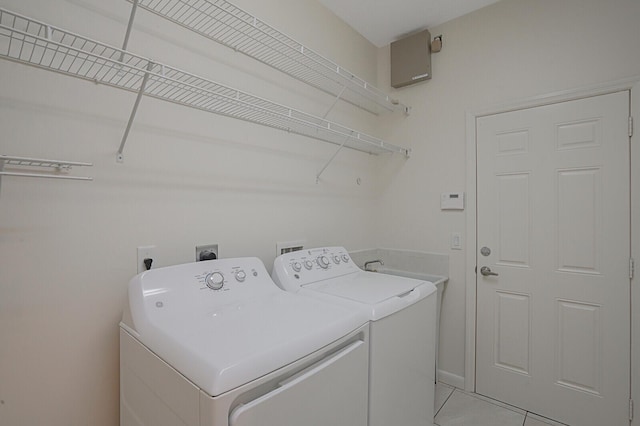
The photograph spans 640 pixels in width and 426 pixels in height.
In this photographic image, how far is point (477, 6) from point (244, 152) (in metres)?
2.09

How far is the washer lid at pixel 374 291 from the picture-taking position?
1.28 meters

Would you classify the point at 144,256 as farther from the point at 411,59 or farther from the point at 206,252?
the point at 411,59

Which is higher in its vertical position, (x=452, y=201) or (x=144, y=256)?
(x=452, y=201)

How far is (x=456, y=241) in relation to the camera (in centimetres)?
234

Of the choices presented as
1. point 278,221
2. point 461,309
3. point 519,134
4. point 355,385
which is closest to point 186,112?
point 278,221

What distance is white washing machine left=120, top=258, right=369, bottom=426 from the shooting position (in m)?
0.75

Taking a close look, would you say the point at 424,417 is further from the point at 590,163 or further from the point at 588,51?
the point at 588,51

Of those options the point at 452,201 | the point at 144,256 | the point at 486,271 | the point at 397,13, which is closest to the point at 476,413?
the point at 486,271

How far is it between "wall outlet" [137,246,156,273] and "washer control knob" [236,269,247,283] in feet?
1.20

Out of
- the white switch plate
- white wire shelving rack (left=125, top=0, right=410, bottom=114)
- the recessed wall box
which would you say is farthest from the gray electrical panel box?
the white switch plate

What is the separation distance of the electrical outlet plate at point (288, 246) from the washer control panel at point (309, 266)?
0.51 ft

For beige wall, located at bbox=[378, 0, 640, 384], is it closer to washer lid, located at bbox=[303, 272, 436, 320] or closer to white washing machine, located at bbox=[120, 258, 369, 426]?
washer lid, located at bbox=[303, 272, 436, 320]

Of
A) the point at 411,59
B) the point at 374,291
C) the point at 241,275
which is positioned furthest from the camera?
the point at 411,59

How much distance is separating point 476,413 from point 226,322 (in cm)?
197
